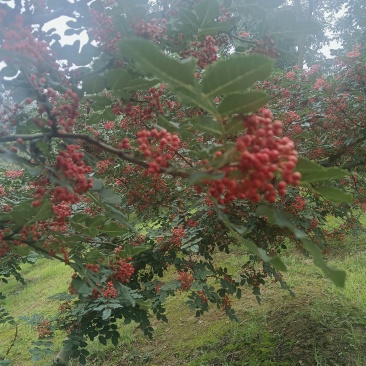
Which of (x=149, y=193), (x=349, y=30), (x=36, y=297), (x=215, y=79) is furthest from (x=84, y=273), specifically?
(x=349, y=30)

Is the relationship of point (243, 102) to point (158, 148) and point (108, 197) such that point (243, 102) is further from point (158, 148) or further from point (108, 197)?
point (108, 197)

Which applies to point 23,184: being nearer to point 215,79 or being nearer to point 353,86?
point 353,86

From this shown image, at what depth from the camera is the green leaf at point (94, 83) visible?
53.9 inches

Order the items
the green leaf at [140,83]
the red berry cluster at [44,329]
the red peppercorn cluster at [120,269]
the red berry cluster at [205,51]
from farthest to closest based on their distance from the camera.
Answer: the red berry cluster at [44,329] → the red peppercorn cluster at [120,269] → the red berry cluster at [205,51] → the green leaf at [140,83]

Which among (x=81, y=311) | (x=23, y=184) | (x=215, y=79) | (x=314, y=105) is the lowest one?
(x=81, y=311)

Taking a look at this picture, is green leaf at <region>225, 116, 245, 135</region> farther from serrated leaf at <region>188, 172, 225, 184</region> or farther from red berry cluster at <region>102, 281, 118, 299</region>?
red berry cluster at <region>102, 281, 118, 299</region>

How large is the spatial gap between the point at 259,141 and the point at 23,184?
401cm

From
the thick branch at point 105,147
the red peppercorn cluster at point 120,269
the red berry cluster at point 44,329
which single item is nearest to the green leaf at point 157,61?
the thick branch at point 105,147

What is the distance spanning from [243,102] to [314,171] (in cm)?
22

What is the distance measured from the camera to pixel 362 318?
4.21 m

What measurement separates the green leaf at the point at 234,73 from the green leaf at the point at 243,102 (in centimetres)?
2

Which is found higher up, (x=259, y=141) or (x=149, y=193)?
(x=149, y=193)

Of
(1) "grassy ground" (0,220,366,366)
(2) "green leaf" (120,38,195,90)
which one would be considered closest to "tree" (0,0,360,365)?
(2) "green leaf" (120,38,195,90)

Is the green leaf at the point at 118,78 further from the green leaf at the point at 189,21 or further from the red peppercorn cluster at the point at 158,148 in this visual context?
the green leaf at the point at 189,21
